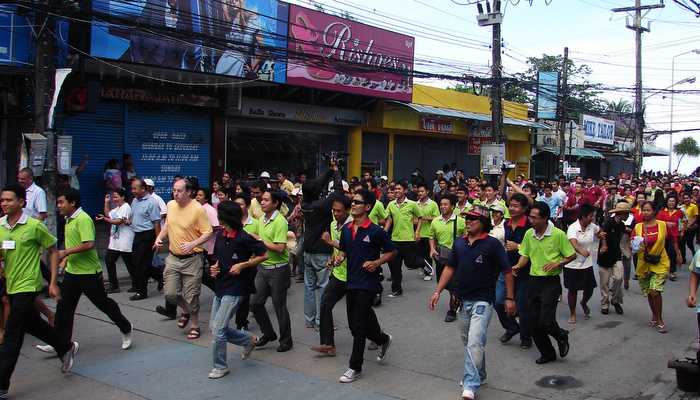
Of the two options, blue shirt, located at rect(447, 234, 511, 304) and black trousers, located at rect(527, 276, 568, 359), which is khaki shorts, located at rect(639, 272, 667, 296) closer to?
black trousers, located at rect(527, 276, 568, 359)

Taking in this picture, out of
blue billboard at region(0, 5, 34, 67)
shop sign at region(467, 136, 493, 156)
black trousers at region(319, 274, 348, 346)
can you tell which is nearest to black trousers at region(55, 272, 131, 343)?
black trousers at region(319, 274, 348, 346)

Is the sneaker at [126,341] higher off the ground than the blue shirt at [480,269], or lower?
lower

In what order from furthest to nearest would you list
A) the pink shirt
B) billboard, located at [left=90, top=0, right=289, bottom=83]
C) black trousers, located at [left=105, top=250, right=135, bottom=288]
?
billboard, located at [left=90, top=0, right=289, bottom=83] → black trousers, located at [left=105, top=250, right=135, bottom=288] → the pink shirt

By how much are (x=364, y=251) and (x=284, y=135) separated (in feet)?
48.5

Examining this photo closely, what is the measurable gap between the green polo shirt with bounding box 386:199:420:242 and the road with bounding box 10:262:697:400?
2125 millimetres

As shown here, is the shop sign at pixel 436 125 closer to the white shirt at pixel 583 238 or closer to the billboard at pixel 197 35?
the billboard at pixel 197 35

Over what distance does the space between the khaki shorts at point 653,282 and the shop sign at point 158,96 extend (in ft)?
37.5

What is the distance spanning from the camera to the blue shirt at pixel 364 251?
6094 millimetres

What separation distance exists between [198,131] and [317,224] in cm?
1036

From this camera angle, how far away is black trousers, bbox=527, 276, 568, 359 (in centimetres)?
657

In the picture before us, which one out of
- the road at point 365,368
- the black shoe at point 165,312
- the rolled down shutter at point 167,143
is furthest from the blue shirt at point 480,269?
the rolled down shutter at point 167,143

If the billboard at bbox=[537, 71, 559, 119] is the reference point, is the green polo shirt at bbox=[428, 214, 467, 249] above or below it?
below

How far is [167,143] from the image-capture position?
1633 cm

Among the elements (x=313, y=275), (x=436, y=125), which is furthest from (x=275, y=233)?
(x=436, y=125)
